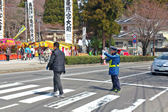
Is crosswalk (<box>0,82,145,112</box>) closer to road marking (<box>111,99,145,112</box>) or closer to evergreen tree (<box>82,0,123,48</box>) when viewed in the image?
road marking (<box>111,99,145,112</box>)

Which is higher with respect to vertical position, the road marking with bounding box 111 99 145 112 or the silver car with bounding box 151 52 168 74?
the silver car with bounding box 151 52 168 74

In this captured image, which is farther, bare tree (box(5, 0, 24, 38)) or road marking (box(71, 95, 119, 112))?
bare tree (box(5, 0, 24, 38))

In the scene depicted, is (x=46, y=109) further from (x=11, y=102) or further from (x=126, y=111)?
(x=126, y=111)

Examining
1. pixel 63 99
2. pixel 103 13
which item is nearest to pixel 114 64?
pixel 63 99

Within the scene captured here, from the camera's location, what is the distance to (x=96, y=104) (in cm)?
630

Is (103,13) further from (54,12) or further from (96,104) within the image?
(96,104)

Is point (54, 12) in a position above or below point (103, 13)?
above

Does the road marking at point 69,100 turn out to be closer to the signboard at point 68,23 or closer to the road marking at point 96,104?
the road marking at point 96,104

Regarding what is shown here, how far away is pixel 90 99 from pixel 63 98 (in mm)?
927

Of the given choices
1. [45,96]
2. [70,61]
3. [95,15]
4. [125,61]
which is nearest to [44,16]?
[95,15]

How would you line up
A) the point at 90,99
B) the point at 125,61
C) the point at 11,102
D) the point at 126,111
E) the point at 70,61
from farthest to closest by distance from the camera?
1. the point at 125,61
2. the point at 70,61
3. the point at 90,99
4. the point at 11,102
5. the point at 126,111

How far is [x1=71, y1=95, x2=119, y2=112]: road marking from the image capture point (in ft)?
18.9

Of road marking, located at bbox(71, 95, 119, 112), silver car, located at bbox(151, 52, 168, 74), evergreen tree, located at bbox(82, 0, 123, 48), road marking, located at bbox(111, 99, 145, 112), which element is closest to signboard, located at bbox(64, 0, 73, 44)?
evergreen tree, located at bbox(82, 0, 123, 48)

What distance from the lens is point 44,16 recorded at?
179 feet
